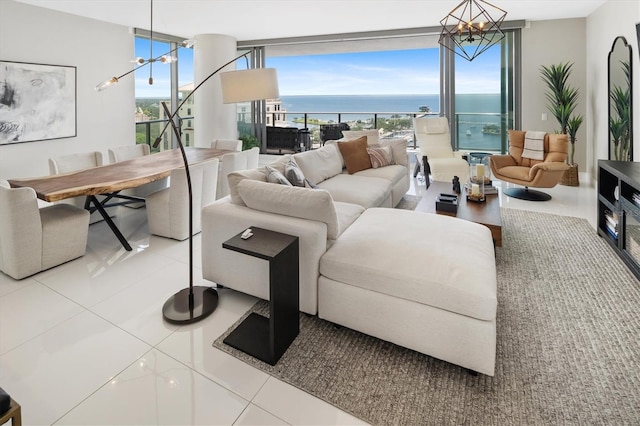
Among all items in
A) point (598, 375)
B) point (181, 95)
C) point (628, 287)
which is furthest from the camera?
point (181, 95)

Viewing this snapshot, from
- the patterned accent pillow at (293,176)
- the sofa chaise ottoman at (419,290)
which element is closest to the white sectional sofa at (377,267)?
the sofa chaise ottoman at (419,290)

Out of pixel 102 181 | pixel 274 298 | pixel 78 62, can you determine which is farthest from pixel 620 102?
pixel 78 62

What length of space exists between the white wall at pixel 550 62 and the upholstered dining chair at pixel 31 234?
678cm

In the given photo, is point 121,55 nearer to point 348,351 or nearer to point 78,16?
point 78,16

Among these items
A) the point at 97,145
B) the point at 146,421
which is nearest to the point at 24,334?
the point at 146,421

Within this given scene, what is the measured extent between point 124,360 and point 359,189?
252cm

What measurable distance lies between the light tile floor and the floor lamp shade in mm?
1393

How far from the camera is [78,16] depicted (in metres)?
5.53

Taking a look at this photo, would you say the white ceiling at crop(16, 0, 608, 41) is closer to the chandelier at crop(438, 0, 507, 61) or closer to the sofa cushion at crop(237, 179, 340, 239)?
the chandelier at crop(438, 0, 507, 61)

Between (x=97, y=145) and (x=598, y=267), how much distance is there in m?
7.00

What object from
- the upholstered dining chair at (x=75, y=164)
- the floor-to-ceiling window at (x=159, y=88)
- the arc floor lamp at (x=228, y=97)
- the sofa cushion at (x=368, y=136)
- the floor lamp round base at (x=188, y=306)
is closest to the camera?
the floor lamp round base at (x=188, y=306)

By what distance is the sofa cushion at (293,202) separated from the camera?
2137 mm

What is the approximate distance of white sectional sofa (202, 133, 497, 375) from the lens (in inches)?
67.9

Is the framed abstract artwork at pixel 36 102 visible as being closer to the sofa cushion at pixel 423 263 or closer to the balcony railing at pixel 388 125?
the balcony railing at pixel 388 125
